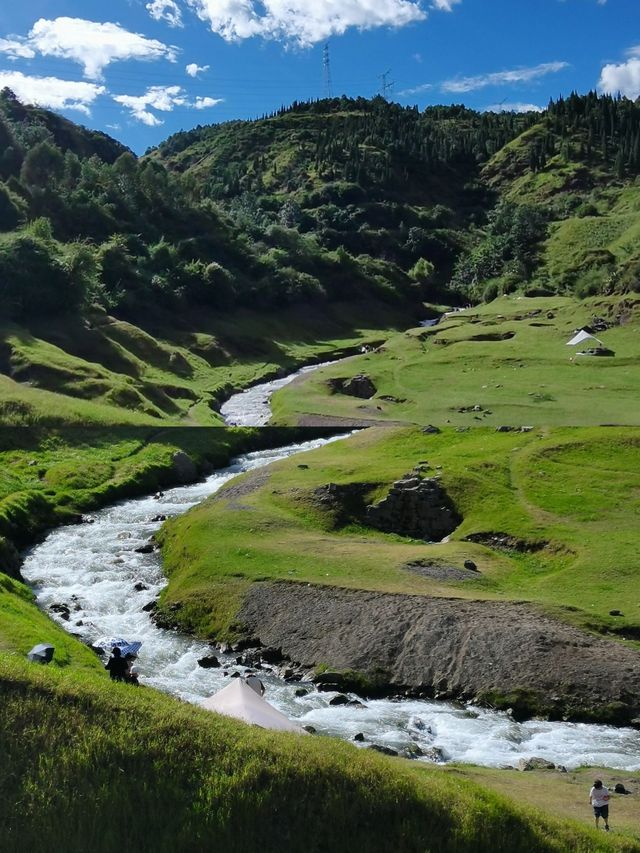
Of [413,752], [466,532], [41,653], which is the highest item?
[41,653]

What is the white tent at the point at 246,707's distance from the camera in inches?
1251

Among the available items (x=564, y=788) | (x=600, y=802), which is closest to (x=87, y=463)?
(x=564, y=788)

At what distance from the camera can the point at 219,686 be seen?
41.7 meters

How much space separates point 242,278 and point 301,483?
4761 inches

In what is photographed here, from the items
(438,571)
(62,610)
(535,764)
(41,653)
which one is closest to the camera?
(535,764)

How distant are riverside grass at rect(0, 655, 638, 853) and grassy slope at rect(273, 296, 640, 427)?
67355 millimetres

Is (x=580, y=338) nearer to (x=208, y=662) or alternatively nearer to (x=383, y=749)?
(x=208, y=662)

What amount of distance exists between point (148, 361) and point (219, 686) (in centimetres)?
9821

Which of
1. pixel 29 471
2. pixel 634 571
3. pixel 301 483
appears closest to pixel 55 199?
pixel 29 471

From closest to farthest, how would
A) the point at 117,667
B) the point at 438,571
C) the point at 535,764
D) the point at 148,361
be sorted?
the point at 117,667, the point at 535,764, the point at 438,571, the point at 148,361

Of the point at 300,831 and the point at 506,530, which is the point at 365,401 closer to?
the point at 506,530

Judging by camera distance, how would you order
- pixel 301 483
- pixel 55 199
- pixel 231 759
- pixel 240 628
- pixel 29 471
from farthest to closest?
pixel 55 199 < pixel 29 471 < pixel 301 483 < pixel 240 628 < pixel 231 759

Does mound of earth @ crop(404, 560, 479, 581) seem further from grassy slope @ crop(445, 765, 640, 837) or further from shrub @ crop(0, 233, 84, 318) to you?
shrub @ crop(0, 233, 84, 318)

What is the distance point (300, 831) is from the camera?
23.1m
